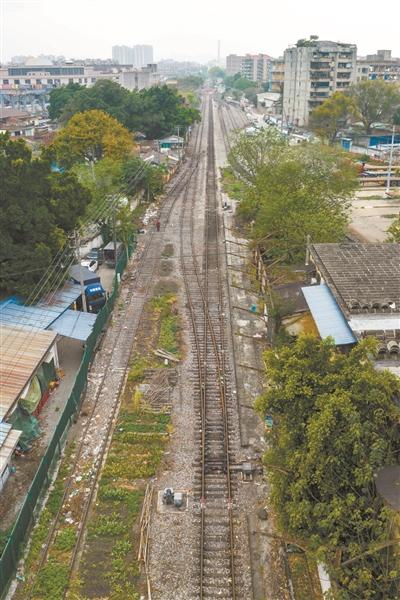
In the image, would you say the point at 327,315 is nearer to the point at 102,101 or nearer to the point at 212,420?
the point at 212,420

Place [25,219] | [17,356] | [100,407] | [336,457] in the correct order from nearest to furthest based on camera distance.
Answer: [336,457]
[17,356]
[100,407]
[25,219]

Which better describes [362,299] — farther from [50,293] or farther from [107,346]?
[50,293]

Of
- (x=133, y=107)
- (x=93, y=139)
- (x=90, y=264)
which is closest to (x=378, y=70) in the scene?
(x=133, y=107)

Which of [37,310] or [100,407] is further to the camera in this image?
[37,310]

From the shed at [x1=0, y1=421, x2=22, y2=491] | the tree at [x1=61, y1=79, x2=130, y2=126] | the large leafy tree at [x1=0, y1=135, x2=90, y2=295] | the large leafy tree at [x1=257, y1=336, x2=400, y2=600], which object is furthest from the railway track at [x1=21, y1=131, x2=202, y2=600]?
the tree at [x1=61, y1=79, x2=130, y2=126]

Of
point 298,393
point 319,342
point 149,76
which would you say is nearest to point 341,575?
point 298,393

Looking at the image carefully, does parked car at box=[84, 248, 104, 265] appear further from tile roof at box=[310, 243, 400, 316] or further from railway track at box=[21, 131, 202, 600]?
tile roof at box=[310, 243, 400, 316]

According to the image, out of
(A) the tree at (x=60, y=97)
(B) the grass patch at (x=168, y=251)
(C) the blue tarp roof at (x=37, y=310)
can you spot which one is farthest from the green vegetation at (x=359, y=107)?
(C) the blue tarp roof at (x=37, y=310)
